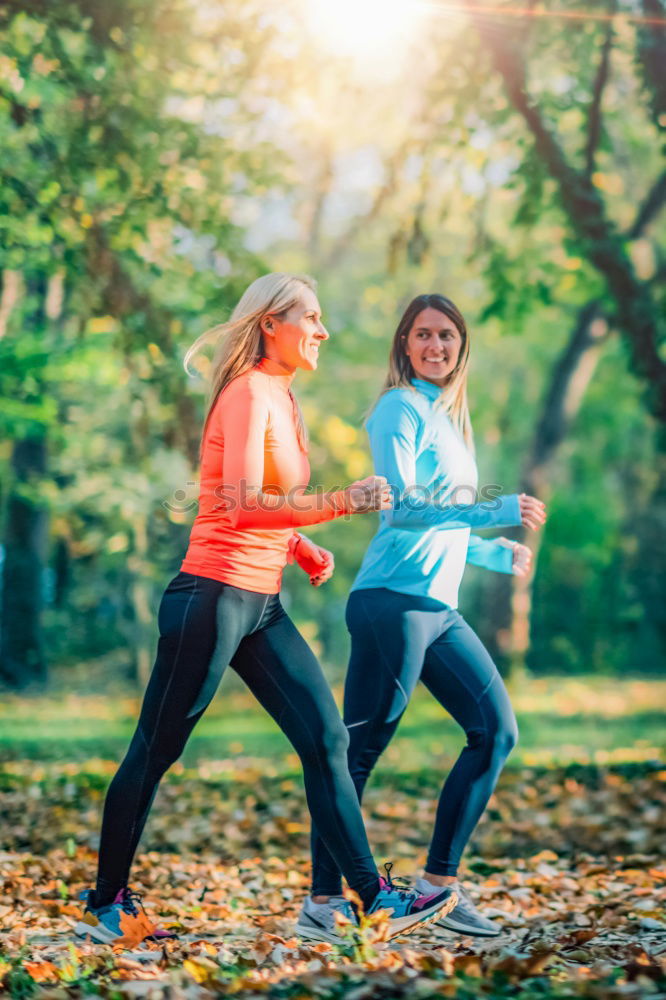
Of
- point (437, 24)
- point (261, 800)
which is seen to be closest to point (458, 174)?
point (437, 24)

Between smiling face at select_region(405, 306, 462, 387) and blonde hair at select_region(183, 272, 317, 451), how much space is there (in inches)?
24.8

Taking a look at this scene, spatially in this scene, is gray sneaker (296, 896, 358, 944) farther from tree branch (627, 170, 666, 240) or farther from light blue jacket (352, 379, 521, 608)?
tree branch (627, 170, 666, 240)

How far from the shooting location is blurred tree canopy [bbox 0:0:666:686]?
916 cm

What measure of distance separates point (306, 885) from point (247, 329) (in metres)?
3.19

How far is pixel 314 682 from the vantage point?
410 centimetres

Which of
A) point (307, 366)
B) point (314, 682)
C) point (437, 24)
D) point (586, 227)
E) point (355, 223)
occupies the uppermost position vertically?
point (355, 223)

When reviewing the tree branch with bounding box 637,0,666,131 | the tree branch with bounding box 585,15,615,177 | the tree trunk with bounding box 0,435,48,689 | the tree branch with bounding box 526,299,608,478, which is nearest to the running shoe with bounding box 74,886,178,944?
the tree branch with bounding box 637,0,666,131

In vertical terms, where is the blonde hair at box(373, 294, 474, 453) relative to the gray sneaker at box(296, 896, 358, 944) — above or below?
above

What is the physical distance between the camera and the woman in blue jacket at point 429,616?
170 inches

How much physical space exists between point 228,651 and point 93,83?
642 centimetres

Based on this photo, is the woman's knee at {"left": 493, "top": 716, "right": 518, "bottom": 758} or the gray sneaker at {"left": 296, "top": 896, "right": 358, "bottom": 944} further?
the woman's knee at {"left": 493, "top": 716, "right": 518, "bottom": 758}

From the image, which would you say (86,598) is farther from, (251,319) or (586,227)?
(251,319)

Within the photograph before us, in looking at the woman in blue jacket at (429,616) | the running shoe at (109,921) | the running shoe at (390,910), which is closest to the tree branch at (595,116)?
the woman in blue jacket at (429,616)

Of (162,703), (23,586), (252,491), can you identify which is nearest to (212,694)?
(162,703)
